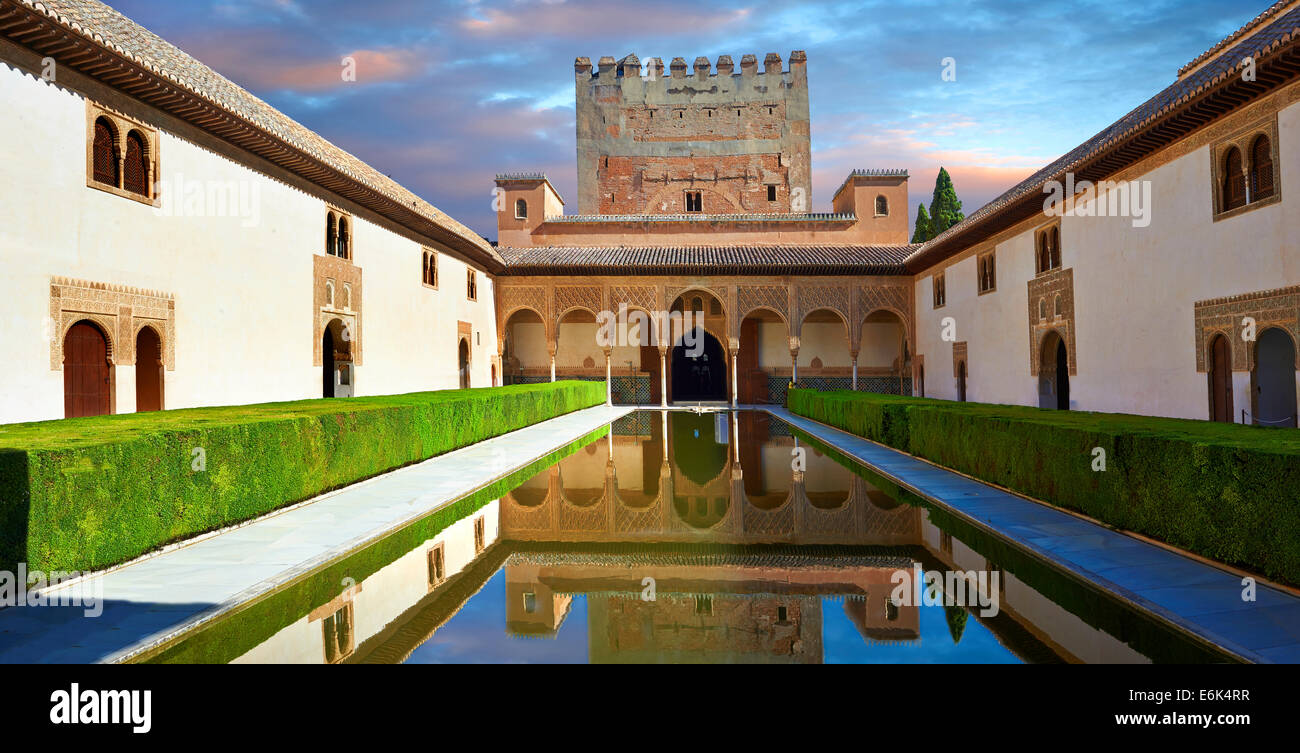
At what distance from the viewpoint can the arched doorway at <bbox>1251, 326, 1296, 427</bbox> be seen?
32.7 feet

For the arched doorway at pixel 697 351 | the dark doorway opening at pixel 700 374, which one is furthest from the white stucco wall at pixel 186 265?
the dark doorway opening at pixel 700 374

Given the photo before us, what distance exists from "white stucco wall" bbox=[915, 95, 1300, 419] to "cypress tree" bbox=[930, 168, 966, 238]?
829 inches

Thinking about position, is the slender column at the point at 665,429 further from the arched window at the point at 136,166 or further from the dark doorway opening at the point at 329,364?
the arched window at the point at 136,166

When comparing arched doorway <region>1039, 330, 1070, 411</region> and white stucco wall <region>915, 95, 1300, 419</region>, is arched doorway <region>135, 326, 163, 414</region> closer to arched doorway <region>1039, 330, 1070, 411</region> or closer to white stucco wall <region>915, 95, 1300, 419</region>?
white stucco wall <region>915, 95, 1300, 419</region>

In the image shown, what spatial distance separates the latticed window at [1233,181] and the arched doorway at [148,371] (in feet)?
44.0

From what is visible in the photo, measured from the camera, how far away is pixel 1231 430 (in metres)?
5.46

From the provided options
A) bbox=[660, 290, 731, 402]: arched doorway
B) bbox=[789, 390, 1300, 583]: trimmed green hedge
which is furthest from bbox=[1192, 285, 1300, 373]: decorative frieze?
bbox=[660, 290, 731, 402]: arched doorway

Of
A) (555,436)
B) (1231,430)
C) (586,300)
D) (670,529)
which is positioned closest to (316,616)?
(670,529)

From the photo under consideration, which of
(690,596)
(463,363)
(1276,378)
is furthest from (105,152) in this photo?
(1276,378)

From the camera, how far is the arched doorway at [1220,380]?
→ 9844 millimetres

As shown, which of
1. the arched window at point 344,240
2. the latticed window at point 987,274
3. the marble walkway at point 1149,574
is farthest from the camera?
the latticed window at point 987,274

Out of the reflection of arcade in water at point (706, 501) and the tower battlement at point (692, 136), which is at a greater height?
the tower battlement at point (692, 136)

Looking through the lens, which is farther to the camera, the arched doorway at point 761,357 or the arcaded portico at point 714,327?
the arched doorway at point 761,357
